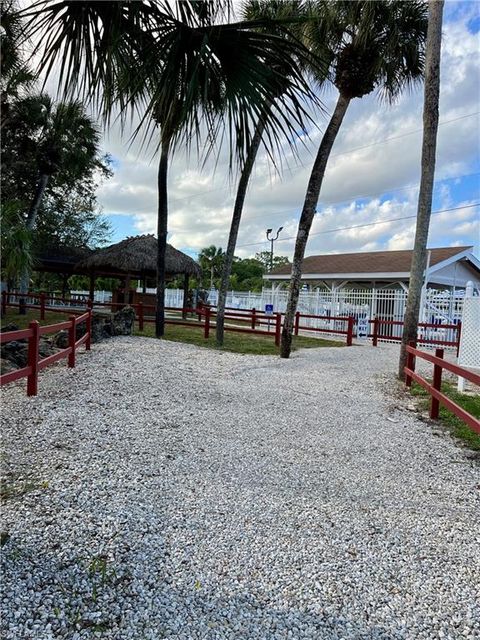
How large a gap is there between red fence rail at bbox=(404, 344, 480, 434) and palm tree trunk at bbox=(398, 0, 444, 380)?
56 cm

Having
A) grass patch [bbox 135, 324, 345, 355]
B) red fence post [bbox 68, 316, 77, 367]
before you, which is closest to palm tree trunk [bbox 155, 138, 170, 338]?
grass patch [bbox 135, 324, 345, 355]

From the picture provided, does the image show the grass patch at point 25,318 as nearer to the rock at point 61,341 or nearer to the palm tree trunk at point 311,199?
the rock at point 61,341

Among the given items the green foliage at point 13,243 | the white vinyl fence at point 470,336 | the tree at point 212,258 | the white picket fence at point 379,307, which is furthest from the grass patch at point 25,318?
the tree at point 212,258

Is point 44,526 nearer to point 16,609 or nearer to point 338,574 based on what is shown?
point 16,609

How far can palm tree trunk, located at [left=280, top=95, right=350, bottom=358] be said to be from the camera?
1015 cm

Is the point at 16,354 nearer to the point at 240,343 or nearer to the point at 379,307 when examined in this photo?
the point at 240,343

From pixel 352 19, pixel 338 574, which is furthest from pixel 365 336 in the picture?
pixel 338 574

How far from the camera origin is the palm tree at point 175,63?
2277 millimetres

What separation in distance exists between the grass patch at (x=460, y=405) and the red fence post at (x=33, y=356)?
17.1 feet

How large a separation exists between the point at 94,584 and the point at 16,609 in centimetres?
36

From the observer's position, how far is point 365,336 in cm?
1702

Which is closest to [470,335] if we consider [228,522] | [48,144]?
[228,522]

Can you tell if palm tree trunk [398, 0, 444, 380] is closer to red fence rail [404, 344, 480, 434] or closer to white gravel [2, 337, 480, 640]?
red fence rail [404, 344, 480, 434]

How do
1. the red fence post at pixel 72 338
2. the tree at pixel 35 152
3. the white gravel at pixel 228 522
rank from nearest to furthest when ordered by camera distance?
the white gravel at pixel 228 522
the red fence post at pixel 72 338
the tree at pixel 35 152
